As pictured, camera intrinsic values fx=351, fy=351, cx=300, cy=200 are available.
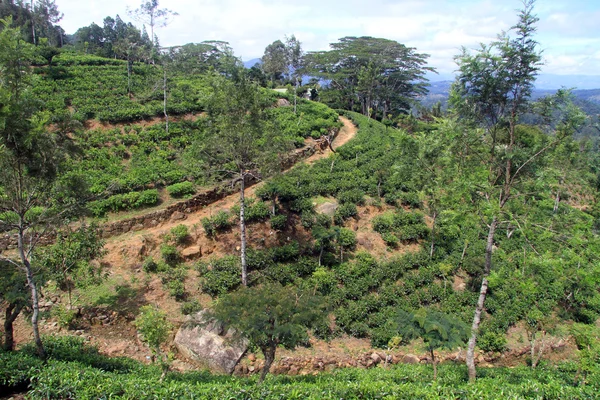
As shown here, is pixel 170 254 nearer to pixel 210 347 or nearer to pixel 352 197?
pixel 210 347

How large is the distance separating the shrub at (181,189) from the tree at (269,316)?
38.0ft

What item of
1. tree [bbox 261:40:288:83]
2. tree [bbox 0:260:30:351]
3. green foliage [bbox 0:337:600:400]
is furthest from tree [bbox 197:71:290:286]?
tree [bbox 261:40:288:83]

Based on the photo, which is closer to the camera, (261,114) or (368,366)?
(368,366)

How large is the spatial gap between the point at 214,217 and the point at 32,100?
9682 mm

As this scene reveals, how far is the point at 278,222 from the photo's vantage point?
59.1ft

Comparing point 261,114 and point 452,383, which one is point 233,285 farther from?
point 452,383

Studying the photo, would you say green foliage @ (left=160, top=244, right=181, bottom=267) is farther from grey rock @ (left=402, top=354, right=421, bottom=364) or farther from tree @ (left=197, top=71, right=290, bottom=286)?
grey rock @ (left=402, top=354, right=421, bottom=364)

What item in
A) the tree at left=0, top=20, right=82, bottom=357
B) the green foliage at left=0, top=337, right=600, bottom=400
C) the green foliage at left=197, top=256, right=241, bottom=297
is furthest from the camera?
the green foliage at left=197, top=256, right=241, bottom=297

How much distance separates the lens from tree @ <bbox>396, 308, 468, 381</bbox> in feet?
33.9

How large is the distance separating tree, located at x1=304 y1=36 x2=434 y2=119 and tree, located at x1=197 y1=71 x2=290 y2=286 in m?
29.6

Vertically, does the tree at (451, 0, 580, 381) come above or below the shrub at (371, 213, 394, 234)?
above

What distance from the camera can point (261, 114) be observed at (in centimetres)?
1517

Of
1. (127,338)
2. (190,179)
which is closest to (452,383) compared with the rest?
(127,338)

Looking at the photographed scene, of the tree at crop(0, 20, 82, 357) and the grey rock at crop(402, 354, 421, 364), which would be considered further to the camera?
the grey rock at crop(402, 354, 421, 364)
